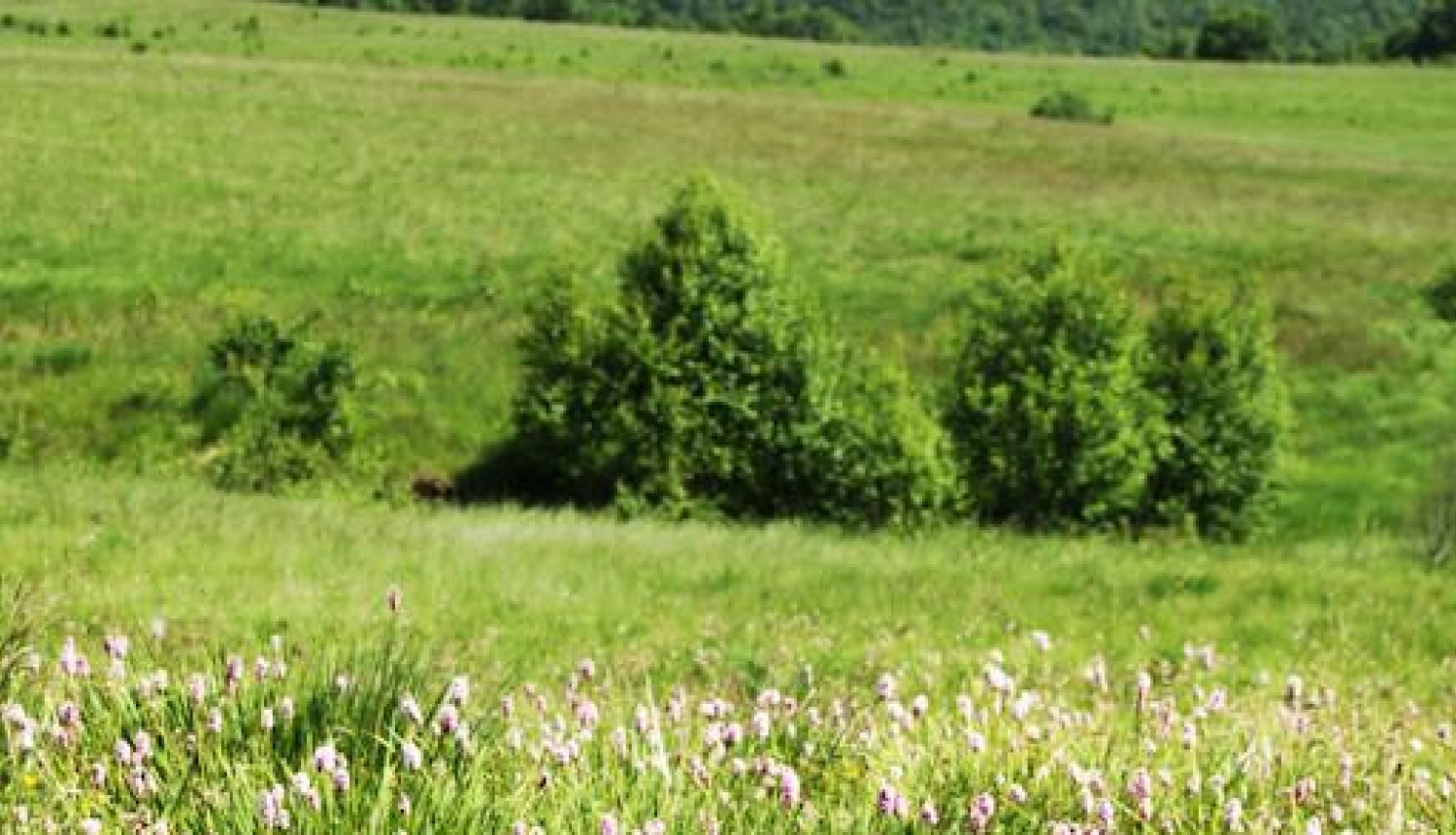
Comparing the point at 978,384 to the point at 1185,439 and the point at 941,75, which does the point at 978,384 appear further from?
the point at 941,75

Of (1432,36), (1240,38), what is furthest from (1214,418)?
(1432,36)

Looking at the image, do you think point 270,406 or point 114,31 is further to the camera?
point 114,31

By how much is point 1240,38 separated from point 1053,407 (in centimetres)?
12125

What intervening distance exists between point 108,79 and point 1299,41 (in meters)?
162

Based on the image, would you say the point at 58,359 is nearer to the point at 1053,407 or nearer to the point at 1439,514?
the point at 1053,407

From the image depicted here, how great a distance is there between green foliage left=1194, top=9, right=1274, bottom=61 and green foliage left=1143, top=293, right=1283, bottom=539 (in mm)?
115045

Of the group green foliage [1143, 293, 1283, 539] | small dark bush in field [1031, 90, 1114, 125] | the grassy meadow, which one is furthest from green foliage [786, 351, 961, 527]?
small dark bush in field [1031, 90, 1114, 125]

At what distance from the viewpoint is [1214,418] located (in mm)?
27109

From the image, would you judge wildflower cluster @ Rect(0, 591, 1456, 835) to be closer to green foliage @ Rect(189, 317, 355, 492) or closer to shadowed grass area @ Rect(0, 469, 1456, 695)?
shadowed grass area @ Rect(0, 469, 1456, 695)

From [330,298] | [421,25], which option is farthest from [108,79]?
[421,25]

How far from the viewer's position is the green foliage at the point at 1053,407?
25.6 meters

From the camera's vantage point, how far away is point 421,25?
10144 cm

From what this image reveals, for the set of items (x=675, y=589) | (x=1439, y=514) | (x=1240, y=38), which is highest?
(x=1240, y=38)

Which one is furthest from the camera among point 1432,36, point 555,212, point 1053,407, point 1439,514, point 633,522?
point 1432,36
